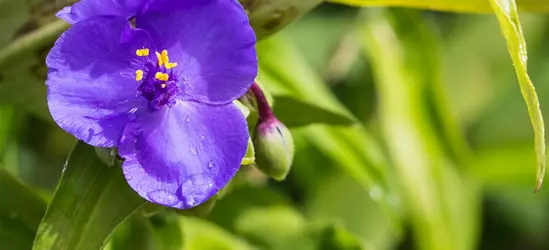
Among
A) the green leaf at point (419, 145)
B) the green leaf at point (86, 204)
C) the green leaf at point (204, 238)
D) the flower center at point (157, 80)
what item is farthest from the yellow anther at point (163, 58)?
the green leaf at point (419, 145)

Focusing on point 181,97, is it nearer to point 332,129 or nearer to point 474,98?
point 332,129

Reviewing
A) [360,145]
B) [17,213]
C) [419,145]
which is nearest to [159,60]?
[17,213]

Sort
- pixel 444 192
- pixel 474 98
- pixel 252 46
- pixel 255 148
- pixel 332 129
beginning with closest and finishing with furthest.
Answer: pixel 252 46
pixel 255 148
pixel 332 129
pixel 444 192
pixel 474 98

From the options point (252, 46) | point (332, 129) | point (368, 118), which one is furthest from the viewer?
point (368, 118)

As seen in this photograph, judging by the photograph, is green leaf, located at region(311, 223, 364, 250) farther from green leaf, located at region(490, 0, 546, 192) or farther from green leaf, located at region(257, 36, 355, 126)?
green leaf, located at region(490, 0, 546, 192)

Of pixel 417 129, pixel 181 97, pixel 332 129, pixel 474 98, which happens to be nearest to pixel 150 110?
pixel 181 97

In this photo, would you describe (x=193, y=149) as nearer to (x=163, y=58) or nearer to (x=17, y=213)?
(x=163, y=58)

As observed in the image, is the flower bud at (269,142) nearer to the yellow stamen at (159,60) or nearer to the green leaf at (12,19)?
the yellow stamen at (159,60)
